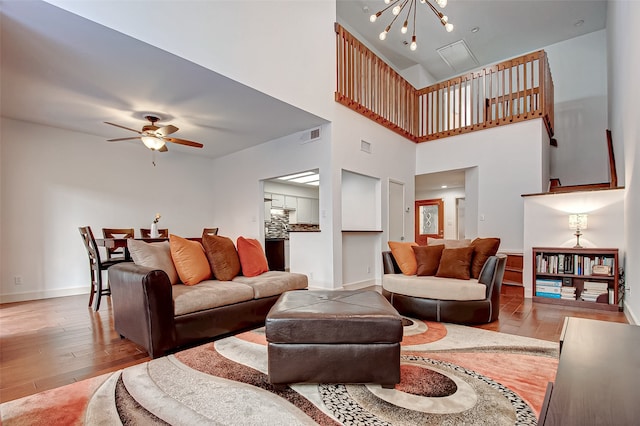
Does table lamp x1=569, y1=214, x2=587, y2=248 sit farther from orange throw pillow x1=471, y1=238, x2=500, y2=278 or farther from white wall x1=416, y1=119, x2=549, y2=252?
orange throw pillow x1=471, y1=238, x2=500, y2=278

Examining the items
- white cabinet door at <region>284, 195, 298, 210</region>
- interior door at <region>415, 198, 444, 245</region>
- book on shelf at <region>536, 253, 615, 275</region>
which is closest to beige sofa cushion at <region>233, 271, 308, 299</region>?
book on shelf at <region>536, 253, 615, 275</region>

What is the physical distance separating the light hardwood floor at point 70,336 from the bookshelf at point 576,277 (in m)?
0.20

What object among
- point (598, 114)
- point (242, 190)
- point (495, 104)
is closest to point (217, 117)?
point (242, 190)

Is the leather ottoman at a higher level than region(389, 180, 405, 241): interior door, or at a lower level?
lower

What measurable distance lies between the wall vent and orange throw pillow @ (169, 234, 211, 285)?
9.18ft

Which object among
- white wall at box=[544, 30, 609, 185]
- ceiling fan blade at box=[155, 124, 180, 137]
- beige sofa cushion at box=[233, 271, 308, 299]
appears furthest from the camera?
white wall at box=[544, 30, 609, 185]

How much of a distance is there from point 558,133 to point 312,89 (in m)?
6.21


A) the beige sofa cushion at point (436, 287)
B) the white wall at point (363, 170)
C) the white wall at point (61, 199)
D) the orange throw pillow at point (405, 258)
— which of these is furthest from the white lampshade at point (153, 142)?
the beige sofa cushion at point (436, 287)

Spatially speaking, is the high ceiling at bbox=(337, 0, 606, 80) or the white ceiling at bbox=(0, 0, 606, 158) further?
the high ceiling at bbox=(337, 0, 606, 80)

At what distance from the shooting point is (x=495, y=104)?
20.5 feet

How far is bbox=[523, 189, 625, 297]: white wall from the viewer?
13.4ft

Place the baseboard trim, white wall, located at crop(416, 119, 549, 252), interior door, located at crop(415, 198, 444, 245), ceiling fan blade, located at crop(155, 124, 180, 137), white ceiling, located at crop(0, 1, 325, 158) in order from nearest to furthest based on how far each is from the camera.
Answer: white ceiling, located at crop(0, 1, 325, 158) < ceiling fan blade, located at crop(155, 124, 180, 137) < the baseboard trim < white wall, located at crop(416, 119, 549, 252) < interior door, located at crop(415, 198, 444, 245)

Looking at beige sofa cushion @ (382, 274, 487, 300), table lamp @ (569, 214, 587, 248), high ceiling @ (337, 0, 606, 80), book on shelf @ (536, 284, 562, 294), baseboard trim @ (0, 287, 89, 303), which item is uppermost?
high ceiling @ (337, 0, 606, 80)

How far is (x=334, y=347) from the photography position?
1742 mm
